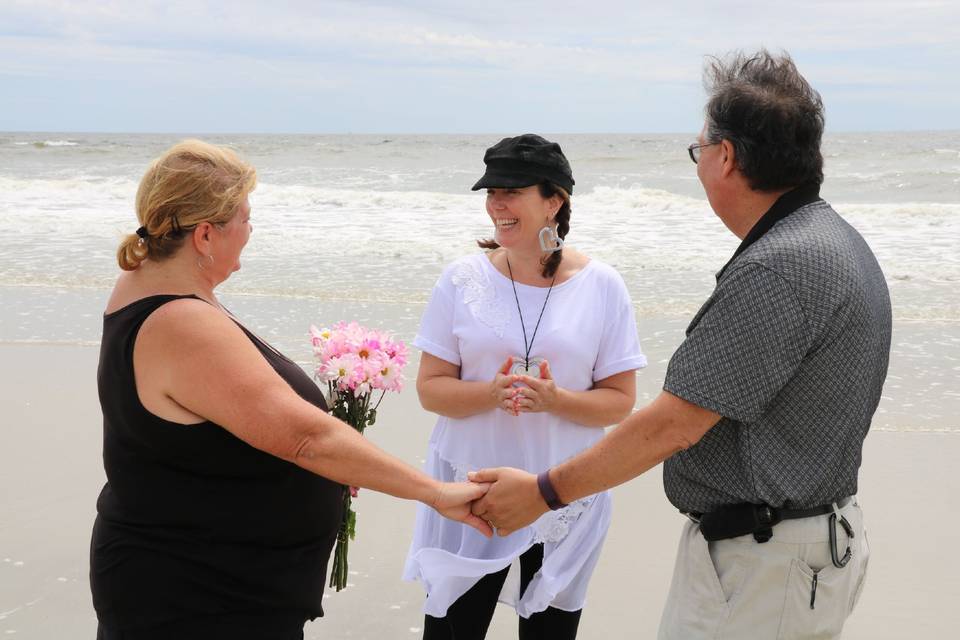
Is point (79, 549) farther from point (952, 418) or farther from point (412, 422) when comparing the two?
point (952, 418)

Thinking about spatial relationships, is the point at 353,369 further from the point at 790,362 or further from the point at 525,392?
the point at 790,362

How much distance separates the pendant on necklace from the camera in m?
3.02

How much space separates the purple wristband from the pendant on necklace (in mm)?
489

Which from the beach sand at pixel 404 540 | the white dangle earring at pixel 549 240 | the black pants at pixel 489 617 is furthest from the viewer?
the beach sand at pixel 404 540

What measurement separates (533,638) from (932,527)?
119 inches

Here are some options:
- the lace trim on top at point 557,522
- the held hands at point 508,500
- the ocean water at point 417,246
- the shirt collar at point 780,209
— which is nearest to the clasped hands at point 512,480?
the held hands at point 508,500

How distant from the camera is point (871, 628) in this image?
427cm

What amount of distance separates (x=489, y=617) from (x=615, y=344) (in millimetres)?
950

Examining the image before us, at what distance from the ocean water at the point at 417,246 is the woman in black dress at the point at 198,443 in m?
5.52

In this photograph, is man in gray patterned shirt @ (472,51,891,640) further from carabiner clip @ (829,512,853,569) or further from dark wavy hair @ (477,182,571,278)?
dark wavy hair @ (477,182,571,278)

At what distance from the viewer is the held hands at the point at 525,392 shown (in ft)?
9.66

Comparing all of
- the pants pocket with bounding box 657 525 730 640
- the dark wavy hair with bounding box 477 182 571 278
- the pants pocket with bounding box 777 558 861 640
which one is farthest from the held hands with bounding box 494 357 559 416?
the pants pocket with bounding box 777 558 861 640

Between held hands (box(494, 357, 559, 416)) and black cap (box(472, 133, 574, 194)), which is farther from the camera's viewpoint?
black cap (box(472, 133, 574, 194))

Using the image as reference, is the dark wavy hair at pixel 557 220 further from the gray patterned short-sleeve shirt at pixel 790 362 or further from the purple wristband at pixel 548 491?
the gray patterned short-sleeve shirt at pixel 790 362
